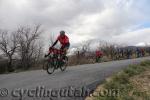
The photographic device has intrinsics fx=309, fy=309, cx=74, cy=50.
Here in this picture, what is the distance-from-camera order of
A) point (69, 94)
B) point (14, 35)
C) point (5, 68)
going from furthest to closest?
point (14, 35)
point (5, 68)
point (69, 94)

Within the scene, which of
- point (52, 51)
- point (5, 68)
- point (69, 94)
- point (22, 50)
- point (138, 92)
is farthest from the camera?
point (22, 50)

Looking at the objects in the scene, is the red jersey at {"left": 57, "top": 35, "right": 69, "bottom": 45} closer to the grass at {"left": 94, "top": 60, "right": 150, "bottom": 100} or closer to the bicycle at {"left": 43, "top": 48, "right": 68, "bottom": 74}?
the bicycle at {"left": 43, "top": 48, "right": 68, "bottom": 74}

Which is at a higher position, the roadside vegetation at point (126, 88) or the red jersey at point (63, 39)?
the red jersey at point (63, 39)

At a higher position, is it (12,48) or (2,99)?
(12,48)

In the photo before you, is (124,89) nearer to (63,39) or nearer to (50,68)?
(63,39)

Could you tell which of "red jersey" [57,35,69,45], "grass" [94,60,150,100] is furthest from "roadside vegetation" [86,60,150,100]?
"red jersey" [57,35,69,45]

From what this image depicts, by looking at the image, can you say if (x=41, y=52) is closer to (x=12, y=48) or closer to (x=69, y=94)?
(x=12, y=48)

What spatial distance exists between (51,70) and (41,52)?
222 ft

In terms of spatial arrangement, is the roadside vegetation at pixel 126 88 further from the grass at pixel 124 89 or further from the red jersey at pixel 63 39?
the red jersey at pixel 63 39

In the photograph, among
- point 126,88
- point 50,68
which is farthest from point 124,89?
point 50,68

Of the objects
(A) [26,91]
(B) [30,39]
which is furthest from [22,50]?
(A) [26,91]

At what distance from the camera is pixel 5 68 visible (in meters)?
31.9

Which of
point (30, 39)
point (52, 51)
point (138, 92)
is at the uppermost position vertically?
point (30, 39)

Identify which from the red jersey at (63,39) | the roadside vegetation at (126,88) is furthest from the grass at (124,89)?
the red jersey at (63,39)
